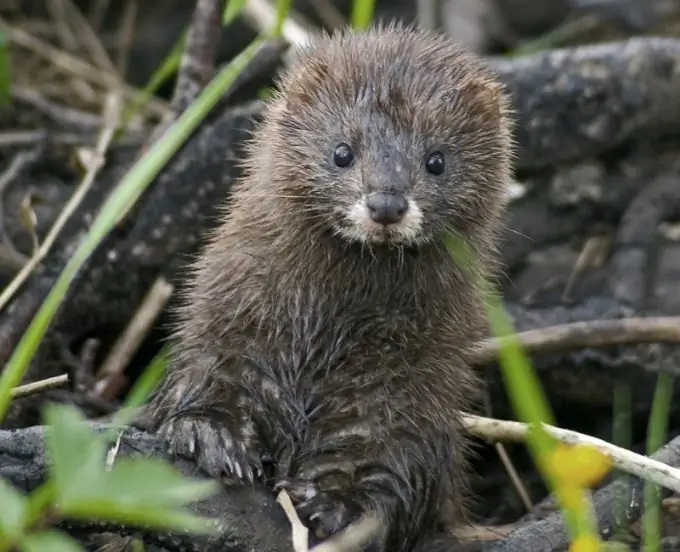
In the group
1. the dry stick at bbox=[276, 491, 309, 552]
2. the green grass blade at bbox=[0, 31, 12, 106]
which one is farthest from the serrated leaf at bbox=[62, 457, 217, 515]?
the green grass blade at bbox=[0, 31, 12, 106]

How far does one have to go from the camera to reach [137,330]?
371 cm

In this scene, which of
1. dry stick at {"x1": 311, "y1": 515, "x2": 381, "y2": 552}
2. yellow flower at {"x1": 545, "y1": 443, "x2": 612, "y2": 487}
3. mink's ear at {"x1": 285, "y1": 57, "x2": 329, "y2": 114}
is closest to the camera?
yellow flower at {"x1": 545, "y1": 443, "x2": 612, "y2": 487}

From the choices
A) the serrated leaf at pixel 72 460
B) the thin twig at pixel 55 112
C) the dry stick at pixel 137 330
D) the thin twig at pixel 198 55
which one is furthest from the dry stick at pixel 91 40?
the serrated leaf at pixel 72 460

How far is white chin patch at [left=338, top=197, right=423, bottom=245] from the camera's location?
100 inches

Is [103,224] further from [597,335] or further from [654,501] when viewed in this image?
[597,335]

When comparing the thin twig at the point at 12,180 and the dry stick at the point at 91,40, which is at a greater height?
the dry stick at the point at 91,40

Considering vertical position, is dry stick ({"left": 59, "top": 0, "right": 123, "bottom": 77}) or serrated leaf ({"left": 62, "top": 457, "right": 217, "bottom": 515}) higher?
dry stick ({"left": 59, "top": 0, "right": 123, "bottom": 77})

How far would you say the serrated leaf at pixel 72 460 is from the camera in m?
1.37

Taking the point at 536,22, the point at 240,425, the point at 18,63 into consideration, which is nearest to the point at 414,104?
the point at 240,425

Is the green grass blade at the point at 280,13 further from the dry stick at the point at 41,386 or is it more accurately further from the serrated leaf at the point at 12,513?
the serrated leaf at the point at 12,513

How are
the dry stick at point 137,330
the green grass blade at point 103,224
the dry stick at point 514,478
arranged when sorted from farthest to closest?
the dry stick at point 137,330 → the dry stick at point 514,478 → the green grass blade at point 103,224

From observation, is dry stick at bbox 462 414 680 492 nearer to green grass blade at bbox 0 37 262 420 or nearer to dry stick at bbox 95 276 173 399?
green grass blade at bbox 0 37 262 420

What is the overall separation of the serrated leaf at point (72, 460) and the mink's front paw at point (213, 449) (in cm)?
121

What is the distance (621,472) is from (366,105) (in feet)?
3.22
